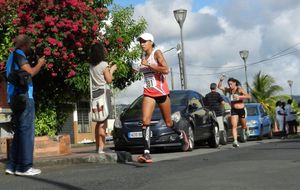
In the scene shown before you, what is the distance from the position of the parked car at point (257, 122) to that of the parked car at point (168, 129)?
700 centimetres

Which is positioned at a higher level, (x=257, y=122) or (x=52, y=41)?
(x=52, y=41)

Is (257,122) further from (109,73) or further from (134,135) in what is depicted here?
(109,73)

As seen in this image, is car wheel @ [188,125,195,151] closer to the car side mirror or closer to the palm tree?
the car side mirror

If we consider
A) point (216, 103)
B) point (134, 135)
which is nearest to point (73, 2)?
point (134, 135)

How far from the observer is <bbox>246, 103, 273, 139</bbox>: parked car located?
2198 centimetres

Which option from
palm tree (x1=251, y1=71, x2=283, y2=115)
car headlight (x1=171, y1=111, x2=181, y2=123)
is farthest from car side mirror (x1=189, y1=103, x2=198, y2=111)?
palm tree (x1=251, y1=71, x2=283, y2=115)

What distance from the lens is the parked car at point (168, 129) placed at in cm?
1319

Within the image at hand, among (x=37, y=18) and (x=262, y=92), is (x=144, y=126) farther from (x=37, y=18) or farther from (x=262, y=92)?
(x=262, y=92)

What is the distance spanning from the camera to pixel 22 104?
7734 mm

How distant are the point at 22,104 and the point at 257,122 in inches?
611

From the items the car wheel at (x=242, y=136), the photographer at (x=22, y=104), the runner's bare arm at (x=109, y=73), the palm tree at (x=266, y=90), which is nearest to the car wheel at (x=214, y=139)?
the car wheel at (x=242, y=136)

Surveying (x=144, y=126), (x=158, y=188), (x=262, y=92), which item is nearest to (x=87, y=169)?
(x=144, y=126)

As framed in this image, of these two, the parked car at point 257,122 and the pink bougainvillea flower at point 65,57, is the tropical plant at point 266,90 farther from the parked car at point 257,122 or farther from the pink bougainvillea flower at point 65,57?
the pink bougainvillea flower at point 65,57

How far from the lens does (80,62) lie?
16.6m
